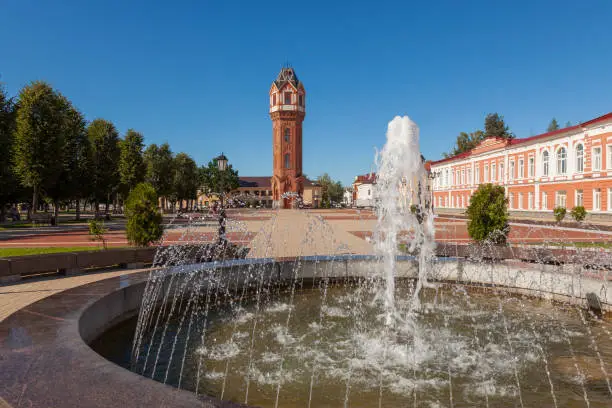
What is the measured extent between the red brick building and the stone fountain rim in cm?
2053

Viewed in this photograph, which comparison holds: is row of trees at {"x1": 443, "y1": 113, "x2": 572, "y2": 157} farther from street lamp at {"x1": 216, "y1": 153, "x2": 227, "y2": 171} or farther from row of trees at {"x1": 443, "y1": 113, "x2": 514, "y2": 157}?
street lamp at {"x1": 216, "y1": 153, "x2": 227, "y2": 171}

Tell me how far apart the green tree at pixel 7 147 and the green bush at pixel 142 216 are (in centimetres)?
2058

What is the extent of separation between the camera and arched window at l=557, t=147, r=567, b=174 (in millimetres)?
34719

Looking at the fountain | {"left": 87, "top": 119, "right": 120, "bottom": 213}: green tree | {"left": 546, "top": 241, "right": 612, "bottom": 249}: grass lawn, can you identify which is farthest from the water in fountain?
{"left": 87, "top": 119, "right": 120, "bottom": 213}: green tree

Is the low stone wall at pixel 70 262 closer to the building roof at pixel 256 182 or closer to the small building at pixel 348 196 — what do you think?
the small building at pixel 348 196

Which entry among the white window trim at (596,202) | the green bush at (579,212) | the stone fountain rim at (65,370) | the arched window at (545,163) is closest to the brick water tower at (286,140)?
the arched window at (545,163)

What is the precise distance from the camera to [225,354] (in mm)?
5082

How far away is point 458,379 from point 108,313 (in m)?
4.83

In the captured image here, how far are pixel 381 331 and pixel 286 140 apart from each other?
236 ft

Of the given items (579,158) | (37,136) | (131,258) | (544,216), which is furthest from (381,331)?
(544,216)

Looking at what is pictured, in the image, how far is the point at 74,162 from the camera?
33.7 m

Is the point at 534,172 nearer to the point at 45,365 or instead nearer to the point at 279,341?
the point at 279,341

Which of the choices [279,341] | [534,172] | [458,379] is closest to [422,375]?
[458,379]

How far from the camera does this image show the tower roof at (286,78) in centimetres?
7774
